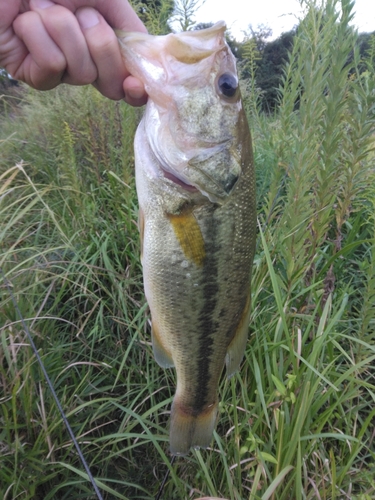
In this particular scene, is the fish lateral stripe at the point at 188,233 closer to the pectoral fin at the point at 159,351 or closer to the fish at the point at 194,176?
the fish at the point at 194,176

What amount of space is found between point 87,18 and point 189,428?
1532 mm

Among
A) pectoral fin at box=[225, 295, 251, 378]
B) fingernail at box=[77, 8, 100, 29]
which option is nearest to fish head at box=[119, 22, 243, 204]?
fingernail at box=[77, 8, 100, 29]

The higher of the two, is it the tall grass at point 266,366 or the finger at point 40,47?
the finger at point 40,47

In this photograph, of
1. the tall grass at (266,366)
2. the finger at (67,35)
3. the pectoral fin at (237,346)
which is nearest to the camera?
the finger at (67,35)

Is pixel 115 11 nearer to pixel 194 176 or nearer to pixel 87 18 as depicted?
pixel 87 18

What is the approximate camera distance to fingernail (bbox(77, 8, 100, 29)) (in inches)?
48.1

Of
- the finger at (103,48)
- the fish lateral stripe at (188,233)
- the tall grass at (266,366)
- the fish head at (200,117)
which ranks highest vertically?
the finger at (103,48)

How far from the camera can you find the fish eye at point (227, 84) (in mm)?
1246

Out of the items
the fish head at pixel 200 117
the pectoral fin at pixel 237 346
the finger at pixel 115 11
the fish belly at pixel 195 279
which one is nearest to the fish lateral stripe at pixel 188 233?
the fish belly at pixel 195 279

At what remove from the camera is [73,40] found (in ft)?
3.91

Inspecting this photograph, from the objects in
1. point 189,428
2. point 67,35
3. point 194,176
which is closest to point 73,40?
point 67,35

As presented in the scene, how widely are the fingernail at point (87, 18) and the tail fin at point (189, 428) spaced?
141 centimetres

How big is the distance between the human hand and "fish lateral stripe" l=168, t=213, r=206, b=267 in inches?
17.3

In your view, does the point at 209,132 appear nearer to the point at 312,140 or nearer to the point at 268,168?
the point at 312,140
